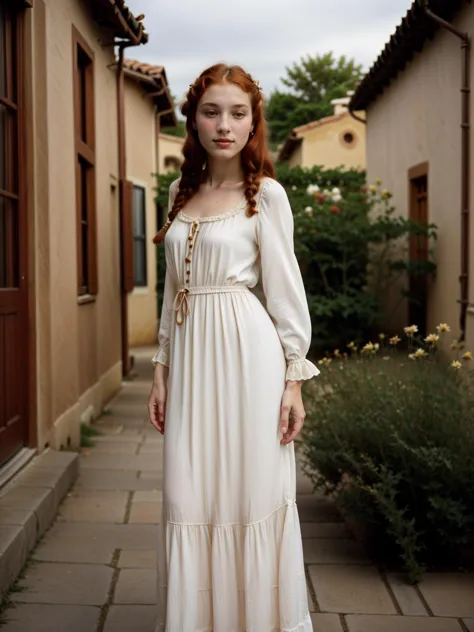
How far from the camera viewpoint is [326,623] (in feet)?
11.3

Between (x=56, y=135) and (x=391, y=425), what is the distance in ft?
10.4

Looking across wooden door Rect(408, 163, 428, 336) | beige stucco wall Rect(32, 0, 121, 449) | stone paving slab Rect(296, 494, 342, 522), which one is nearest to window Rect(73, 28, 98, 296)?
beige stucco wall Rect(32, 0, 121, 449)

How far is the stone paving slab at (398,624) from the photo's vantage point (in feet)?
11.1

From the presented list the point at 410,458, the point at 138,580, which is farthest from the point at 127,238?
the point at 410,458

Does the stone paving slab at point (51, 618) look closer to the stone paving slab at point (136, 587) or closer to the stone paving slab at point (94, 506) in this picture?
the stone paving slab at point (136, 587)

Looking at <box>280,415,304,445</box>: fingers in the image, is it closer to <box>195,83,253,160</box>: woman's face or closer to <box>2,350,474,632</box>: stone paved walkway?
<box>195,83,253,160</box>: woman's face

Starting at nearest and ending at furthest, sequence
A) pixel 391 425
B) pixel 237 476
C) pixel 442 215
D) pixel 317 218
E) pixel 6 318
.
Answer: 1. pixel 237 476
2. pixel 391 425
3. pixel 6 318
4. pixel 442 215
5. pixel 317 218

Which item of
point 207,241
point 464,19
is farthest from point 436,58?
point 207,241

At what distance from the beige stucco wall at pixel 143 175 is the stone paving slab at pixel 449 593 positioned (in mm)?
10977

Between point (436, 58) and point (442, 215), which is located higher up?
point (436, 58)

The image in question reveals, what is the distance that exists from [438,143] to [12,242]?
6134 millimetres

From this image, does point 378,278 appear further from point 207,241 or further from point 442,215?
point 207,241

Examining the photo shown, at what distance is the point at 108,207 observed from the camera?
9234 millimetres

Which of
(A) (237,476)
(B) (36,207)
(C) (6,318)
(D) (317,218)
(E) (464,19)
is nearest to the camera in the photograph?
(A) (237,476)
